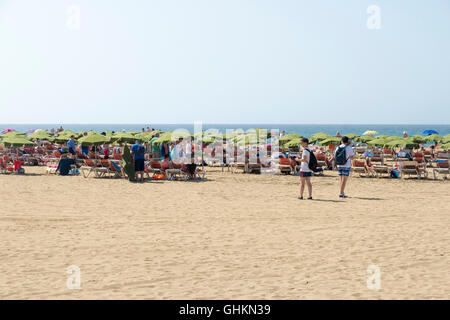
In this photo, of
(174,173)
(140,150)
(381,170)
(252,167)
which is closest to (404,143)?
(381,170)

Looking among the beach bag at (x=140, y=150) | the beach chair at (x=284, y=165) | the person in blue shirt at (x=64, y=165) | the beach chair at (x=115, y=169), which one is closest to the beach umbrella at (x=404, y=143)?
the beach chair at (x=284, y=165)

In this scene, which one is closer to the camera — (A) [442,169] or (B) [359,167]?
(A) [442,169]

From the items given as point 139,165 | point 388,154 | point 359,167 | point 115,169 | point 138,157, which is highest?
point 138,157

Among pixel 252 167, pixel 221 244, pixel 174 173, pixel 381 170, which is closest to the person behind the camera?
pixel 221 244

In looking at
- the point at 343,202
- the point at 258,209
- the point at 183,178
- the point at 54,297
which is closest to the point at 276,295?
the point at 54,297

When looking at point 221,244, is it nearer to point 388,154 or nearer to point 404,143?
point 404,143

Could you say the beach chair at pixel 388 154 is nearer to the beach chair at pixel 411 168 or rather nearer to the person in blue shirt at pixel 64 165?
the beach chair at pixel 411 168

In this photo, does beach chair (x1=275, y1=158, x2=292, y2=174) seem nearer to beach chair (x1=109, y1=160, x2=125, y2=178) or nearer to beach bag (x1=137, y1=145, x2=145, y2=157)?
beach bag (x1=137, y1=145, x2=145, y2=157)

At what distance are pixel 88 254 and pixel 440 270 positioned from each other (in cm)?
425

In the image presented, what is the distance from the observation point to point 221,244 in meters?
6.81

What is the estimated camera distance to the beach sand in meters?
4.97

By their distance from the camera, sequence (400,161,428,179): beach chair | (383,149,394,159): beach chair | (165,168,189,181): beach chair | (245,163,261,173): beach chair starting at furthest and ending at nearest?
(383,149,394,159): beach chair, (245,163,261,173): beach chair, (400,161,428,179): beach chair, (165,168,189,181): beach chair

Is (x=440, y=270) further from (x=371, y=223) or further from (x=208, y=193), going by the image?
(x=208, y=193)

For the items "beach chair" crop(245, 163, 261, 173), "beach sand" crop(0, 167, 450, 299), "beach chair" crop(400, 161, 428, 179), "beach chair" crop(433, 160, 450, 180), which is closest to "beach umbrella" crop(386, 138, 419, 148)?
"beach chair" crop(433, 160, 450, 180)
